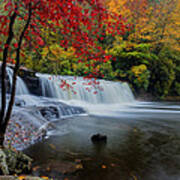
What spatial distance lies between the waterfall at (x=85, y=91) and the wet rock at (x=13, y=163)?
6.31 m

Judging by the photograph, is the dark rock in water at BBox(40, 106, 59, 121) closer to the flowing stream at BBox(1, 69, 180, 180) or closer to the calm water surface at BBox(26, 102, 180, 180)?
the flowing stream at BBox(1, 69, 180, 180)

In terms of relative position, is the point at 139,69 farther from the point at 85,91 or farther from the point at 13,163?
the point at 13,163

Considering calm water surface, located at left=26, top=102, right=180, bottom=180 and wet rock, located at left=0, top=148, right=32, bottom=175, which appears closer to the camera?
wet rock, located at left=0, top=148, right=32, bottom=175

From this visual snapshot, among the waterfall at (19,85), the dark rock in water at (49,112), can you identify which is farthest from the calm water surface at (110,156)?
the waterfall at (19,85)

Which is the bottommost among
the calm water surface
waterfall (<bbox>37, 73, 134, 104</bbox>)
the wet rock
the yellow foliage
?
the calm water surface

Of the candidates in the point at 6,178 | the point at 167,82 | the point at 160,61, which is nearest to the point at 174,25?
the point at 160,61

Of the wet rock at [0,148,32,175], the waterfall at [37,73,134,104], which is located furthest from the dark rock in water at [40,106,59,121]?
the wet rock at [0,148,32,175]

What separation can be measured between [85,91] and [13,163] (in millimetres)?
11029

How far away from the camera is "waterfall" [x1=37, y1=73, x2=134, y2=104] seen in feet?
39.4

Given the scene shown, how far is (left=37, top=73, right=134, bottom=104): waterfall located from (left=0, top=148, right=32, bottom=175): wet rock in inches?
249

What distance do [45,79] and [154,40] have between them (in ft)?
49.5

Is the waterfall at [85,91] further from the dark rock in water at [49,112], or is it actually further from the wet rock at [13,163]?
the wet rock at [13,163]

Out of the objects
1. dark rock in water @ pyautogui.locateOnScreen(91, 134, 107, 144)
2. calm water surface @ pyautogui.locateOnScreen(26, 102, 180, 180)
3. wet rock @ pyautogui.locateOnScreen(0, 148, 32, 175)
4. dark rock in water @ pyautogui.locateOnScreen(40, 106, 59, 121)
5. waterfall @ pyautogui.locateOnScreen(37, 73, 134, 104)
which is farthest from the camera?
waterfall @ pyautogui.locateOnScreen(37, 73, 134, 104)

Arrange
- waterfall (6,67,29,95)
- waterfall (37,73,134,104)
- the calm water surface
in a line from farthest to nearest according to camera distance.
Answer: waterfall (37,73,134,104) → waterfall (6,67,29,95) → the calm water surface
